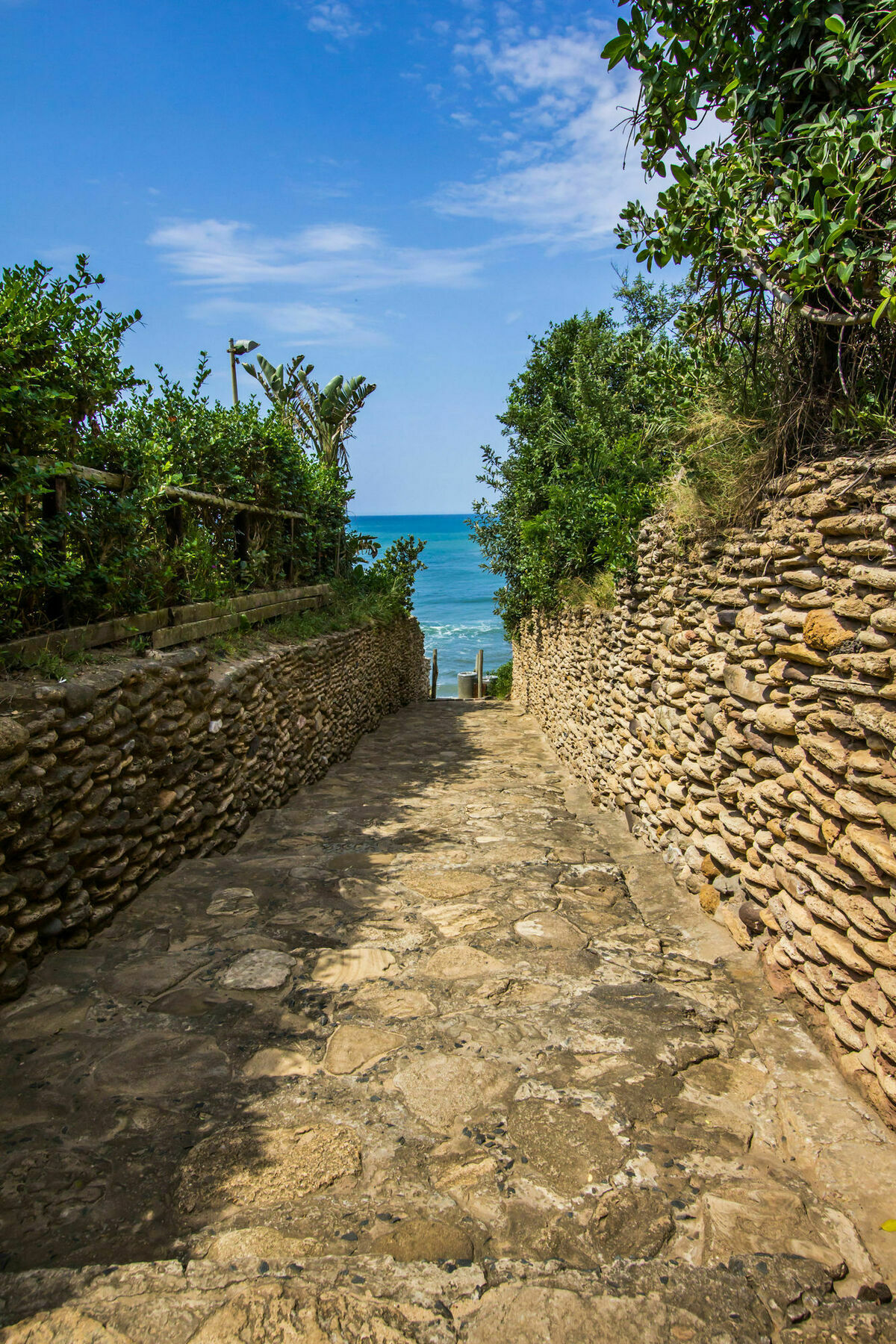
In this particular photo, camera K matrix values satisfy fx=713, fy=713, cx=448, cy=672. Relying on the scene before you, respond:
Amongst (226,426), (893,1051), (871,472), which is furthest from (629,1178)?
(226,426)

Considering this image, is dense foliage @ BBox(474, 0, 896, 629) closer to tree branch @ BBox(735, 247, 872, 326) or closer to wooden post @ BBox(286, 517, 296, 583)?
tree branch @ BBox(735, 247, 872, 326)

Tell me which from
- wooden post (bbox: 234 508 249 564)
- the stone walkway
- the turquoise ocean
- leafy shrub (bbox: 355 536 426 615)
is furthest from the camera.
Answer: the turquoise ocean

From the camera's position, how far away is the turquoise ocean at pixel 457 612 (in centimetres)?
4253

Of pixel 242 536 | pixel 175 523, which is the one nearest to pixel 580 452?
pixel 242 536

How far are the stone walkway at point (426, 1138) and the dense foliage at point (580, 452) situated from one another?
4.10m

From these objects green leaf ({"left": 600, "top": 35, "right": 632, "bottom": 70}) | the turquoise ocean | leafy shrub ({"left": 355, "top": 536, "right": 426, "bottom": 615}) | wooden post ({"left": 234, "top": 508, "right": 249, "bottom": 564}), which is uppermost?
green leaf ({"left": 600, "top": 35, "right": 632, "bottom": 70})

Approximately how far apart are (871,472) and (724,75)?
2.73m

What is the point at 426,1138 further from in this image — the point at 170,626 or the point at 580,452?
the point at 580,452

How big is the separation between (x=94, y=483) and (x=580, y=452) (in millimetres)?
8860

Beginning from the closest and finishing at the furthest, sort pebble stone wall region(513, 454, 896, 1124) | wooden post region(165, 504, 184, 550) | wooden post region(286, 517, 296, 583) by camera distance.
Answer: pebble stone wall region(513, 454, 896, 1124) → wooden post region(165, 504, 184, 550) → wooden post region(286, 517, 296, 583)

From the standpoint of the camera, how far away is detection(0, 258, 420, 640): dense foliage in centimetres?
378

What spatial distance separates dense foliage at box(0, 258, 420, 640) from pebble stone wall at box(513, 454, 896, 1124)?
3815mm

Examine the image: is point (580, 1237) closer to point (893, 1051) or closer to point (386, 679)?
point (893, 1051)

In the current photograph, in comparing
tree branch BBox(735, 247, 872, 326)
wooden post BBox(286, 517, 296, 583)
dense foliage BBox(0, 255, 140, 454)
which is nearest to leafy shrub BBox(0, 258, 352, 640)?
Answer: dense foliage BBox(0, 255, 140, 454)
